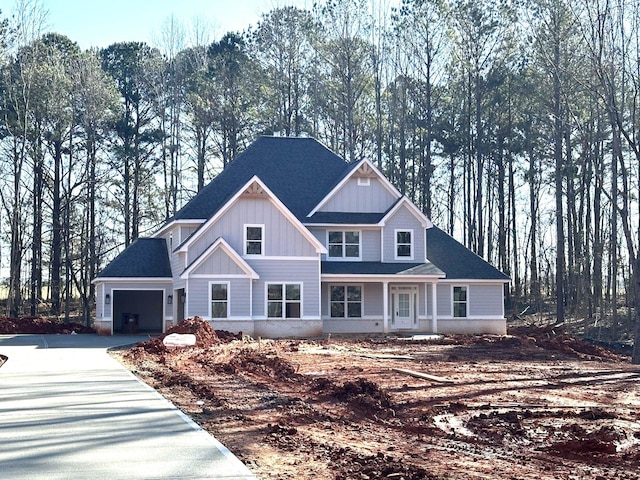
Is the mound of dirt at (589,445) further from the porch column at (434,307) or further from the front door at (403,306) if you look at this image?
the front door at (403,306)

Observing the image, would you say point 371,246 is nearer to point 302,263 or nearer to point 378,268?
point 378,268

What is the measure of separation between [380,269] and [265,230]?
5580 mm

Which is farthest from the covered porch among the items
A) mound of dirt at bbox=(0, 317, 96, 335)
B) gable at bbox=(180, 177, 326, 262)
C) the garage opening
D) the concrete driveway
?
the concrete driveway

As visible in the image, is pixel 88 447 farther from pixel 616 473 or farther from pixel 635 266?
pixel 635 266

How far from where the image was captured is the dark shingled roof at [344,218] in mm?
36844

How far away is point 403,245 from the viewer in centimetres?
3759

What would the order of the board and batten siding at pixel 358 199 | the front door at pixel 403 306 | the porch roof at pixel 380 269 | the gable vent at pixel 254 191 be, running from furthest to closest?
1. the front door at pixel 403 306
2. the board and batten siding at pixel 358 199
3. the porch roof at pixel 380 269
4. the gable vent at pixel 254 191

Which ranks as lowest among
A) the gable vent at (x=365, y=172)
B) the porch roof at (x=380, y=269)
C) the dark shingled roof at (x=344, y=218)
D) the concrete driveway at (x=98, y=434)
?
the concrete driveway at (x=98, y=434)

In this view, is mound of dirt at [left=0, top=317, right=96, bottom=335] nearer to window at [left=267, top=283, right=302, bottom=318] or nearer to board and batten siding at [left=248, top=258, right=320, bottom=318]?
board and batten siding at [left=248, top=258, right=320, bottom=318]

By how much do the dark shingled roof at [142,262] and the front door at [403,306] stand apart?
10189 millimetres

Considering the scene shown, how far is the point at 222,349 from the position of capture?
2591 centimetres


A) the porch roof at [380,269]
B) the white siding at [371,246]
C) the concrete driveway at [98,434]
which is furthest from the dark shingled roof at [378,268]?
the concrete driveway at [98,434]

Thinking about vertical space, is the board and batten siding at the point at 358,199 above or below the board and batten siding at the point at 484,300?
above

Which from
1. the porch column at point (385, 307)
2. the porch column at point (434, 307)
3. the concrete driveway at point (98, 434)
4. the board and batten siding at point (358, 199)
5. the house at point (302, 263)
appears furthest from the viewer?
the board and batten siding at point (358, 199)
